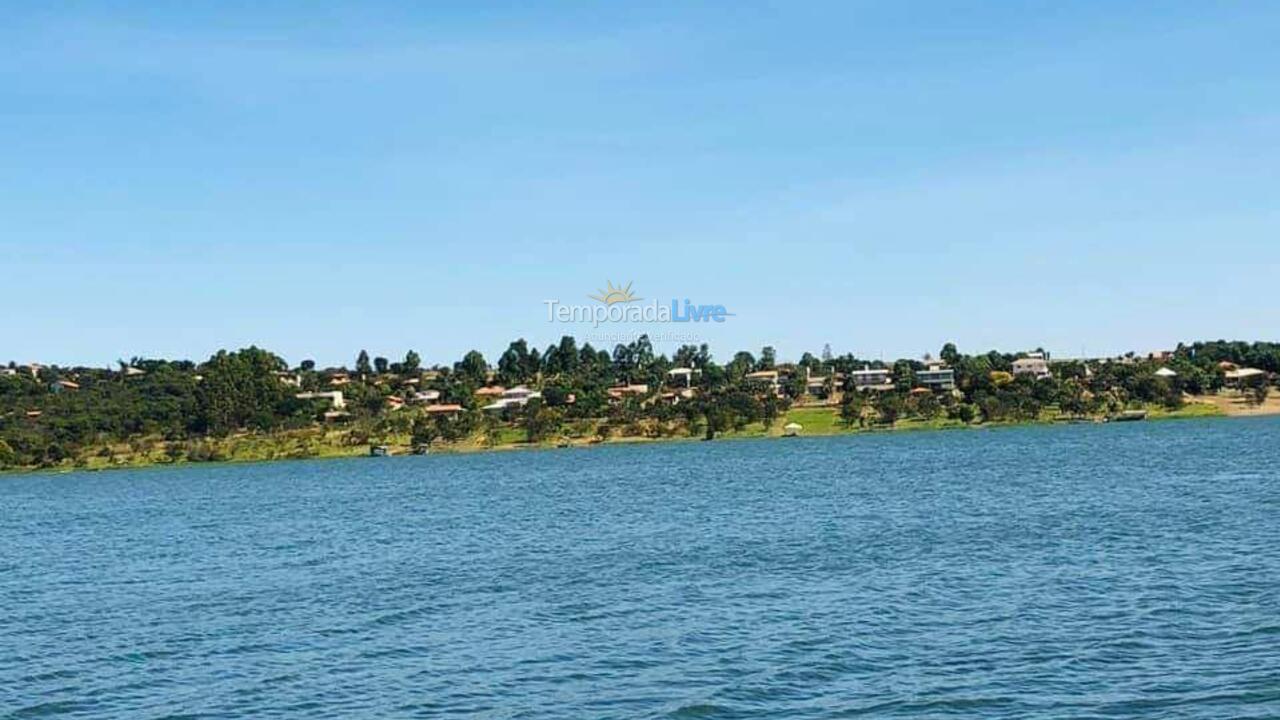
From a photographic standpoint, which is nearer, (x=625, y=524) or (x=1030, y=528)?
(x=1030, y=528)

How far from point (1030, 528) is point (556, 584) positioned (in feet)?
85.4

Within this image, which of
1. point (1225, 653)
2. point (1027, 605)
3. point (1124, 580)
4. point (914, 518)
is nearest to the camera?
point (1225, 653)

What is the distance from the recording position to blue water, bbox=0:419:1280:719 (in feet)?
110

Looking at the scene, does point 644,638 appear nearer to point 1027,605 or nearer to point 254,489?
point 1027,605

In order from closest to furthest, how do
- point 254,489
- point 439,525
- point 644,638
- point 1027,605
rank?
point 644,638 < point 1027,605 < point 439,525 < point 254,489

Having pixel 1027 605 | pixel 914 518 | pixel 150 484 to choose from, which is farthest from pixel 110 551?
pixel 150 484

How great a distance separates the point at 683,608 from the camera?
46.2 meters

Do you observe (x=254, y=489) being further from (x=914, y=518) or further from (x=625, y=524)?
(x=914, y=518)

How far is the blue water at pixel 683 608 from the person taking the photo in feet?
110

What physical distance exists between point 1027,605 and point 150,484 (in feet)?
495

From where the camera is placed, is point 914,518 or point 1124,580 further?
point 914,518

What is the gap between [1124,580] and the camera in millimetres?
47906

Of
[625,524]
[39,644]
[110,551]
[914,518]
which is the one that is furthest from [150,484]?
[39,644]

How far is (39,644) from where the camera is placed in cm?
4572
